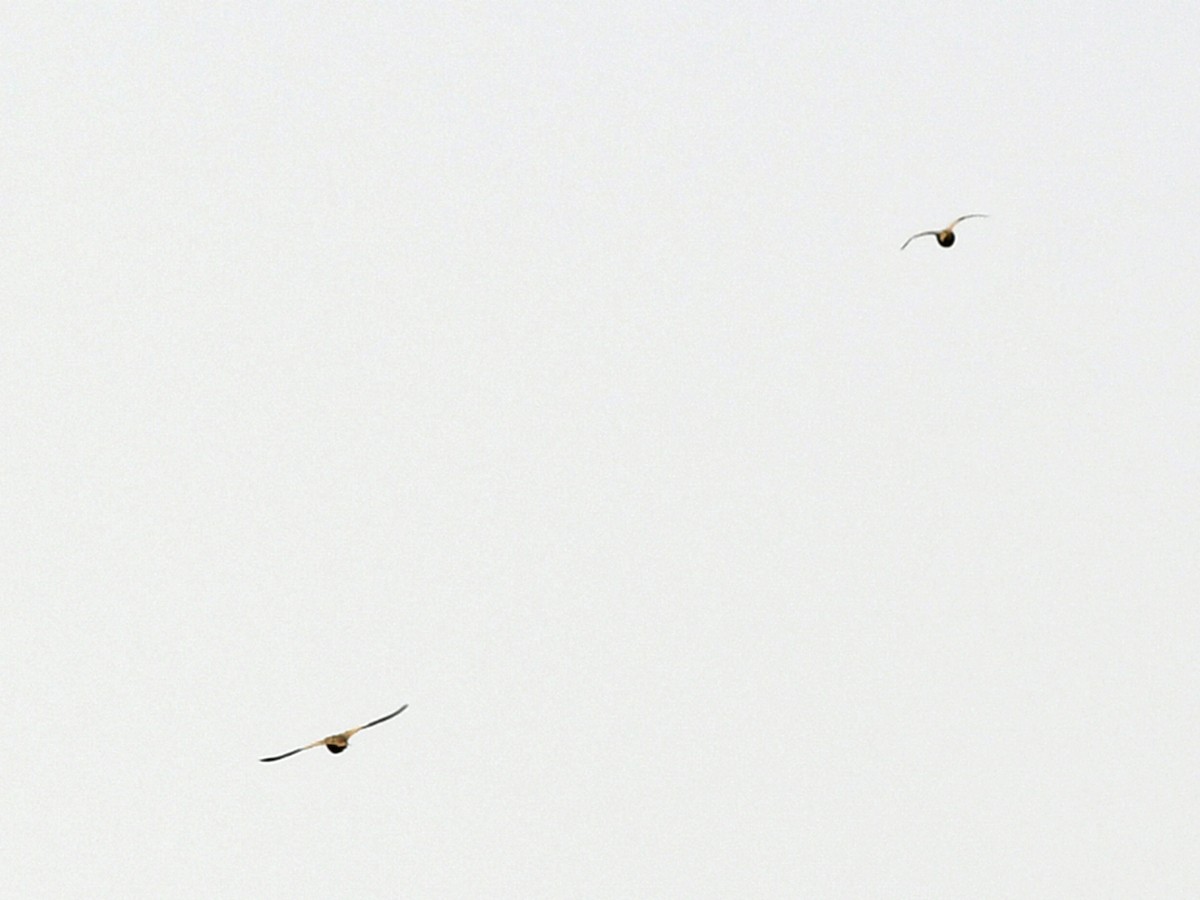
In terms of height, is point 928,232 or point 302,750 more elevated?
point 928,232

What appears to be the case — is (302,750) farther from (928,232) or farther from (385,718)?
(928,232)

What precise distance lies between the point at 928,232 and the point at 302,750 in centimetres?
4001

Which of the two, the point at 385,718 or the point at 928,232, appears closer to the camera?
the point at 385,718

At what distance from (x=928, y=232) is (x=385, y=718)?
36.9m

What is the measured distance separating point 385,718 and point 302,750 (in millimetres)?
4293

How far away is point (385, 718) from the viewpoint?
86.0 metres

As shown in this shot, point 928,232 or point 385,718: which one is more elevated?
point 928,232

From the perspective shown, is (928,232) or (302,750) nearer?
(302,750)

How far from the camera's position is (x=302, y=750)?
87375mm

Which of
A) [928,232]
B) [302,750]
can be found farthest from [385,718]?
[928,232]

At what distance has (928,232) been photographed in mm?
100438
